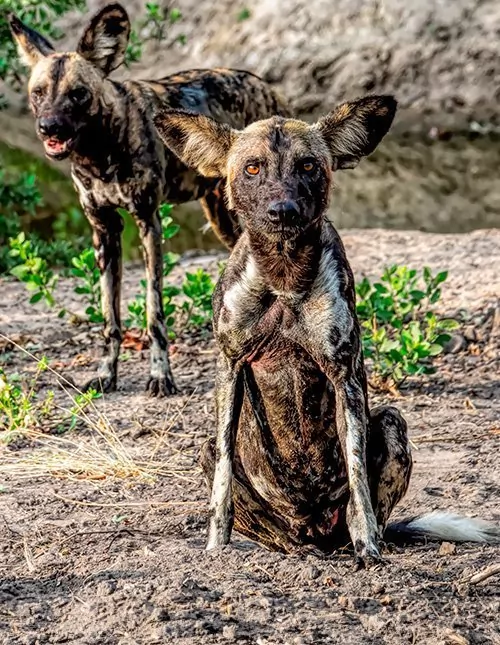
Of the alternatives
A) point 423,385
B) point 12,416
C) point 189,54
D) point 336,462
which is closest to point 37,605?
point 336,462

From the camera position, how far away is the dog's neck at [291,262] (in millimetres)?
4203

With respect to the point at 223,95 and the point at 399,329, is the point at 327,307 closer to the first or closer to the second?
the point at 399,329

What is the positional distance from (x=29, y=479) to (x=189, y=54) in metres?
13.8

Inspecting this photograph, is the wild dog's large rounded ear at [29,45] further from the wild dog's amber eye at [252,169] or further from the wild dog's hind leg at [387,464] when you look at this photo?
the wild dog's hind leg at [387,464]

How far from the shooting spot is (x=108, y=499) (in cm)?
521

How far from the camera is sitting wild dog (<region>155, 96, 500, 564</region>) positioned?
13.6 ft

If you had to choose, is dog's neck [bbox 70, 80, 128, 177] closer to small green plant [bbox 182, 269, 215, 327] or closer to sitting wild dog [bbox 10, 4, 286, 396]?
sitting wild dog [bbox 10, 4, 286, 396]

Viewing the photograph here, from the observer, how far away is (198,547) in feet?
14.4

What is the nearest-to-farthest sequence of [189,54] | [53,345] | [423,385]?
[423,385] < [53,345] < [189,54]

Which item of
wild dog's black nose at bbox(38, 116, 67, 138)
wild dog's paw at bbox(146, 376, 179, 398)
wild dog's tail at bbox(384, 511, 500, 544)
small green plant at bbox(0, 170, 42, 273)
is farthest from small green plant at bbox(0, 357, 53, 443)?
small green plant at bbox(0, 170, 42, 273)

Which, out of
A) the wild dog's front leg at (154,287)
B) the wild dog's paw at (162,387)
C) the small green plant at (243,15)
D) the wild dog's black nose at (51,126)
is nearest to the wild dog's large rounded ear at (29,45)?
the wild dog's black nose at (51,126)

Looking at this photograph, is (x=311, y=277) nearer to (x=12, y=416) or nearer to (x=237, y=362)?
(x=237, y=362)

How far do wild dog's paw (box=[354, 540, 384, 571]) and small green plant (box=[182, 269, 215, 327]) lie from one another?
342 cm

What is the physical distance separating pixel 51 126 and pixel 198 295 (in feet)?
5.02
